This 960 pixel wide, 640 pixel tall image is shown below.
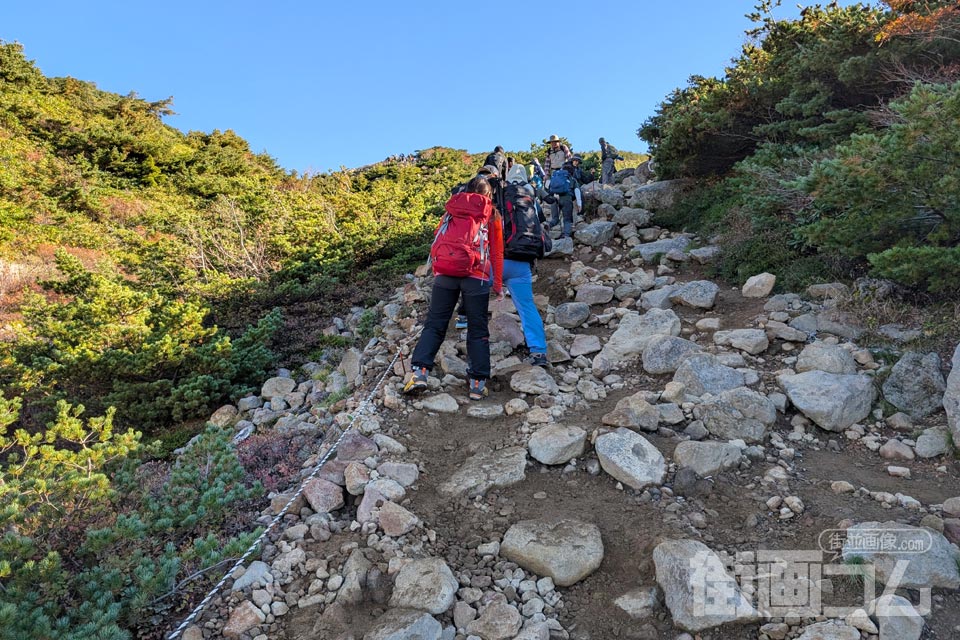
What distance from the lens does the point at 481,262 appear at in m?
4.98

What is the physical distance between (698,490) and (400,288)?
653cm

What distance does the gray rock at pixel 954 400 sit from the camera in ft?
12.8

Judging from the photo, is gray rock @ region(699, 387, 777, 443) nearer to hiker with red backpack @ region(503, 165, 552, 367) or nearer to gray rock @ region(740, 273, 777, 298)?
hiker with red backpack @ region(503, 165, 552, 367)

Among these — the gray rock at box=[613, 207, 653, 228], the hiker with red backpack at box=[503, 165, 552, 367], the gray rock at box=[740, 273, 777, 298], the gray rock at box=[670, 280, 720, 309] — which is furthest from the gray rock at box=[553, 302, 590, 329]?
the gray rock at box=[613, 207, 653, 228]

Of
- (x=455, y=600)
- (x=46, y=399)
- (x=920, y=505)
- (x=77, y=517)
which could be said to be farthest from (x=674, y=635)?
(x=46, y=399)

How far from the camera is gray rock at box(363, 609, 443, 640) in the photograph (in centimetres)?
260

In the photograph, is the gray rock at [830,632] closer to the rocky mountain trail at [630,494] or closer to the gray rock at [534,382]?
the rocky mountain trail at [630,494]

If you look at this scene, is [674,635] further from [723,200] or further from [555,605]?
[723,200]

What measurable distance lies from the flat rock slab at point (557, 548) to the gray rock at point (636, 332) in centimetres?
288

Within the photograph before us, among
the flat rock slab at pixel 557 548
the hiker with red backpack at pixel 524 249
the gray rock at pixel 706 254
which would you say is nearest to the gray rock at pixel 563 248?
the gray rock at pixel 706 254

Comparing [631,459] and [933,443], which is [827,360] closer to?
[933,443]

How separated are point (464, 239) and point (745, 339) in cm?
319

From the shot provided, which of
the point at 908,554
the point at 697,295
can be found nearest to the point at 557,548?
the point at 908,554

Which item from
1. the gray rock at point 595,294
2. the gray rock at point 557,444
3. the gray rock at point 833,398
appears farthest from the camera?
the gray rock at point 595,294
